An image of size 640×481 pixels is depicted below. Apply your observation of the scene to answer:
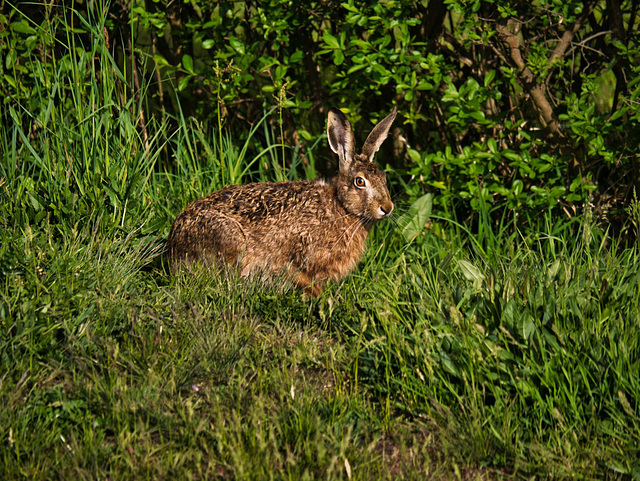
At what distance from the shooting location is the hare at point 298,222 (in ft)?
15.4

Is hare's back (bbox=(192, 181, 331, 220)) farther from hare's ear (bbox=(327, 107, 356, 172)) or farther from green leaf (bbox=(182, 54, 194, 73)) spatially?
green leaf (bbox=(182, 54, 194, 73))

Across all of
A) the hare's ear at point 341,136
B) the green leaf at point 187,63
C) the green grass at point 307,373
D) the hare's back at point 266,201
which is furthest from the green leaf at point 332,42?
the green grass at point 307,373

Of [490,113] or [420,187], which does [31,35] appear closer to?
[420,187]

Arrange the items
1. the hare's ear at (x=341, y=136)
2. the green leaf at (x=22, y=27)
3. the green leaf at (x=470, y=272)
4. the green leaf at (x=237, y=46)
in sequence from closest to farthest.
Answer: the green leaf at (x=470, y=272) < the hare's ear at (x=341, y=136) < the green leaf at (x=22, y=27) < the green leaf at (x=237, y=46)

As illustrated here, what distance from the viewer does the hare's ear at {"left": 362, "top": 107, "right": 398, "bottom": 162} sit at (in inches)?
197

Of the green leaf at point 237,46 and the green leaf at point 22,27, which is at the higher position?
the green leaf at point 22,27

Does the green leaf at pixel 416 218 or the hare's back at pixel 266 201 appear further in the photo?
the green leaf at pixel 416 218

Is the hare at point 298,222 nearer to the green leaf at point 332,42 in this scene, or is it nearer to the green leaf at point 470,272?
the green leaf at point 332,42

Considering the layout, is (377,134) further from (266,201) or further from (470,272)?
(470,272)

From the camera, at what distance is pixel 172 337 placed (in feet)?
11.7

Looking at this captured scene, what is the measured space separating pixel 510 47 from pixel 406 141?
1095mm

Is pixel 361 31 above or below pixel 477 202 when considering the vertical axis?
above

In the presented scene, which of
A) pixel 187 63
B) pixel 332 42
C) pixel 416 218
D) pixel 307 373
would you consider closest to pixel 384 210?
pixel 416 218

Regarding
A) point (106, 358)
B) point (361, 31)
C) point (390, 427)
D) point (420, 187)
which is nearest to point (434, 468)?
point (390, 427)
